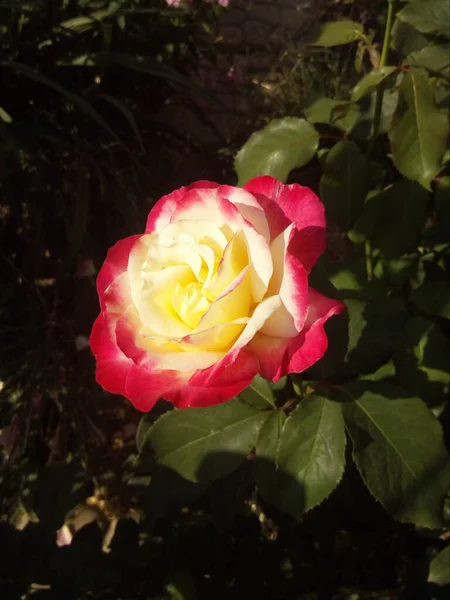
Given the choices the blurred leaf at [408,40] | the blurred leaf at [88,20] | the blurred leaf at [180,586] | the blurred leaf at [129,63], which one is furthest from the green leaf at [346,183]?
the blurred leaf at [88,20]

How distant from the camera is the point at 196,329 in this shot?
54cm

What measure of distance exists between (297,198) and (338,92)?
6.05ft

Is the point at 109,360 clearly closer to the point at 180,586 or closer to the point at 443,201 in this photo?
the point at 180,586

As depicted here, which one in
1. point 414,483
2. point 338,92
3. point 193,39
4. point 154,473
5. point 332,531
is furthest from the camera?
point 338,92

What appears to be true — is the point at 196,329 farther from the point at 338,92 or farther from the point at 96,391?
the point at 338,92

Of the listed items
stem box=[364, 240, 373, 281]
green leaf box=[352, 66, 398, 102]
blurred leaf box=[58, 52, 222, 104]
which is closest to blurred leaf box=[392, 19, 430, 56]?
green leaf box=[352, 66, 398, 102]

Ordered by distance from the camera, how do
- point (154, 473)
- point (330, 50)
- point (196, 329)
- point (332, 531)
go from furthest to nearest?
point (330, 50)
point (332, 531)
point (154, 473)
point (196, 329)

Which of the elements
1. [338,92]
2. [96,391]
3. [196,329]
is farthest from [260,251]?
[338,92]

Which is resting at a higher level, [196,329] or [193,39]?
[196,329]

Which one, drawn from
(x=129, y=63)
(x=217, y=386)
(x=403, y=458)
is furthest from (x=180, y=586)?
(x=129, y=63)

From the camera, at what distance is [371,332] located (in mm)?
869

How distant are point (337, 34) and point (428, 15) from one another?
0.15m

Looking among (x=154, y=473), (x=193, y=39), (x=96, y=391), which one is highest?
(x=193, y=39)

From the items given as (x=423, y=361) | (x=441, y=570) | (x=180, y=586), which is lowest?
(x=441, y=570)
